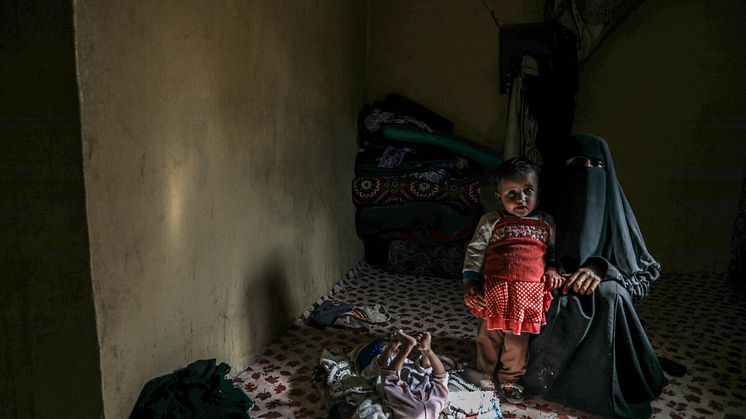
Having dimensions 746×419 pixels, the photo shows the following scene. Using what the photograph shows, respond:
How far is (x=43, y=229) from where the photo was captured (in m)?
1.75

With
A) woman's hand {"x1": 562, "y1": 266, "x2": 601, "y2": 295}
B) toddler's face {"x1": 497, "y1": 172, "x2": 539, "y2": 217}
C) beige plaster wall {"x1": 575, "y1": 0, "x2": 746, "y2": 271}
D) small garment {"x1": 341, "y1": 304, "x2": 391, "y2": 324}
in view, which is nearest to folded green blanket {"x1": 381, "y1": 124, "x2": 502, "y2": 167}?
beige plaster wall {"x1": 575, "y1": 0, "x2": 746, "y2": 271}

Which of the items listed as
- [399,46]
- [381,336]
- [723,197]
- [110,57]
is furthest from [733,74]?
[110,57]

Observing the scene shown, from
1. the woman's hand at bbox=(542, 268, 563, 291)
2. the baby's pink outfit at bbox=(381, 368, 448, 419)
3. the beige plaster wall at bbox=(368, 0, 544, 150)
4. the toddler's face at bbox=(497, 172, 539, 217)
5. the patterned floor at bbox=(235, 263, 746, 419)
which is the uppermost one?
the beige plaster wall at bbox=(368, 0, 544, 150)

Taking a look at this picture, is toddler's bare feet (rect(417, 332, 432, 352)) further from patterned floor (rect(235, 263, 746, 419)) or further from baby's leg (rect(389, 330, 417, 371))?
patterned floor (rect(235, 263, 746, 419))

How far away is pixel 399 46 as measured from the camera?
465 centimetres

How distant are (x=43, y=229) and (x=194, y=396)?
816 millimetres

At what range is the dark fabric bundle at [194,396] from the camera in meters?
1.96

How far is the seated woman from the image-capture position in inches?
91.2

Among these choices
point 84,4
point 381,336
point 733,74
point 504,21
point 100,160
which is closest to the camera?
point 84,4

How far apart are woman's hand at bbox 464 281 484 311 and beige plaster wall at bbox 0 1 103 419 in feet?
5.01

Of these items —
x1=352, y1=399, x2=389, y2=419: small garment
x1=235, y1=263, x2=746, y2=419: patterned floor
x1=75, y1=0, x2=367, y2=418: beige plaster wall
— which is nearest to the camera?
x1=75, y1=0, x2=367, y2=418: beige plaster wall

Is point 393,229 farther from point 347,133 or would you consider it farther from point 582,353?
point 582,353

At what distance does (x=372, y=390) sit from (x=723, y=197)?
11.3 ft

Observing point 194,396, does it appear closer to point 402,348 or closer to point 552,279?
point 402,348
